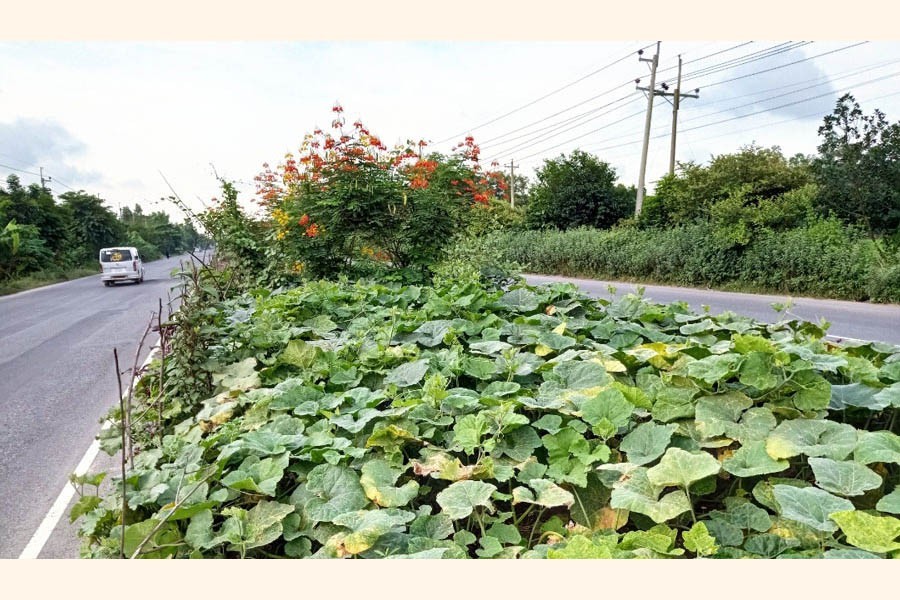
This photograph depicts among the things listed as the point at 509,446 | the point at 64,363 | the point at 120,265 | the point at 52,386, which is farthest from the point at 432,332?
the point at 120,265

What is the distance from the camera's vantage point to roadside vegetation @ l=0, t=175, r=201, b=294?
17.2ft

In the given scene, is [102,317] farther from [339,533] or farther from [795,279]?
[795,279]

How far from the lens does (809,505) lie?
1027mm

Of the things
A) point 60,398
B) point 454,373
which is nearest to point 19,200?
point 60,398

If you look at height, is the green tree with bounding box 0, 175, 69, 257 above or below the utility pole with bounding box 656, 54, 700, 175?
below

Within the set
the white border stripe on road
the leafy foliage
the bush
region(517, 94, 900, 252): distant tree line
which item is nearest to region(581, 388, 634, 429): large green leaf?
the leafy foliage

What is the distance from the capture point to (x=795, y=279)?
9148mm

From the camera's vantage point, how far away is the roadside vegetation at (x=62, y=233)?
524cm

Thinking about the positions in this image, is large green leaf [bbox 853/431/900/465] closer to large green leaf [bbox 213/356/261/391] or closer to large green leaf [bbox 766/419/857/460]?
large green leaf [bbox 766/419/857/460]

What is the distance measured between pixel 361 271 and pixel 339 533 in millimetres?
4361

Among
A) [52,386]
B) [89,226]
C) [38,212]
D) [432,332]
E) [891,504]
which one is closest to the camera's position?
[891,504]

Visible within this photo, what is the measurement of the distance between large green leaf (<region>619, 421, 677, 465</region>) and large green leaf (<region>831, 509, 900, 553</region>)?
36cm

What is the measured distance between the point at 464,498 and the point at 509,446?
0.27 meters

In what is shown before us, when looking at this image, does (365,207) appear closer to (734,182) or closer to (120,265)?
(120,265)
